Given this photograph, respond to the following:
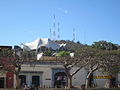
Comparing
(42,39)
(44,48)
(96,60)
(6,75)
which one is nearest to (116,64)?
(96,60)

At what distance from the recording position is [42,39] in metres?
78.2

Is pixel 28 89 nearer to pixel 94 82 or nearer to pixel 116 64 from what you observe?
pixel 116 64

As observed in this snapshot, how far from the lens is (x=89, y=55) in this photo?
41.0 meters

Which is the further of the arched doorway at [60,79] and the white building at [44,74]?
the arched doorway at [60,79]

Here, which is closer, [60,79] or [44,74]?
[44,74]

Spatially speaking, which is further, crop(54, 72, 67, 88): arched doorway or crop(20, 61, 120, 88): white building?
crop(54, 72, 67, 88): arched doorway

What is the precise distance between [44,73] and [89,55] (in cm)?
1010

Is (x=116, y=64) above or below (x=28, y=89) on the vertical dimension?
above

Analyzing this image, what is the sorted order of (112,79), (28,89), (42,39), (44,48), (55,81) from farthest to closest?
(42,39), (44,48), (112,79), (55,81), (28,89)

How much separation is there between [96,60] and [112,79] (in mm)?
13734

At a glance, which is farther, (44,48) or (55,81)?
(44,48)

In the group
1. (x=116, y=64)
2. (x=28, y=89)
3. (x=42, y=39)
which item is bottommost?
(x=28, y=89)

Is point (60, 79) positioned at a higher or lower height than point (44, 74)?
lower

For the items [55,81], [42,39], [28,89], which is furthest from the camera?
[42,39]
